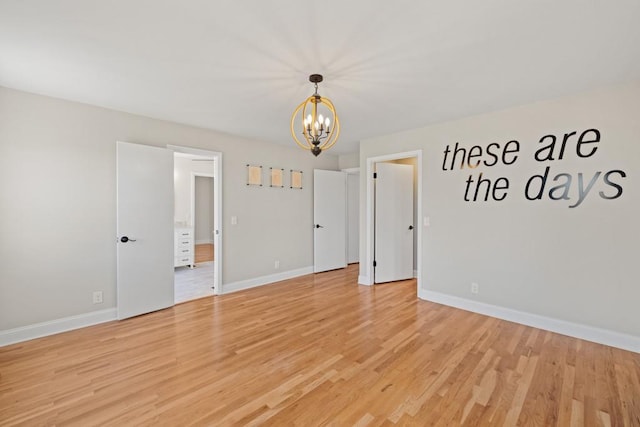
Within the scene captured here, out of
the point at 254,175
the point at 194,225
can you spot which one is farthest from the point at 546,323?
the point at 194,225

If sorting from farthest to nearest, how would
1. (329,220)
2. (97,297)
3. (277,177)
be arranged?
(329,220)
(277,177)
(97,297)

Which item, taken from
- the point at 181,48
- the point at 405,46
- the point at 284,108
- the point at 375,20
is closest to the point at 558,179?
the point at 405,46

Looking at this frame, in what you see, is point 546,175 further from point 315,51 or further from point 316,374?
point 316,374

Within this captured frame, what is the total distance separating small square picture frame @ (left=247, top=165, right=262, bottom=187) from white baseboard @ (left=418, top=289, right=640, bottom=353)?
3156 millimetres

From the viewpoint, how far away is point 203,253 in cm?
782

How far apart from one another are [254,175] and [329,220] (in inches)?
73.6

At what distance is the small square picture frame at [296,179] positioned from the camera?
17.4 feet

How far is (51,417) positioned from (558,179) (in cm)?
469

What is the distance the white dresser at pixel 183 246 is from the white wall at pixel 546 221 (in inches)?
190

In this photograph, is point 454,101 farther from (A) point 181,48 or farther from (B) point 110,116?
(B) point 110,116

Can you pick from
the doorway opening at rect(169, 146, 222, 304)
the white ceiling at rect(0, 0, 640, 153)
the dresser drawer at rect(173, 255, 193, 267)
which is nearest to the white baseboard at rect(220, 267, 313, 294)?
the doorway opening at rect(169, 146, 222, 304)

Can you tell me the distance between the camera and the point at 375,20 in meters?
1.75

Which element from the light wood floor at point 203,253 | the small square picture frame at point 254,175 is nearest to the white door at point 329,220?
the small square picture frame at point 254,175

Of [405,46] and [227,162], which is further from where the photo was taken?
[227,162]
